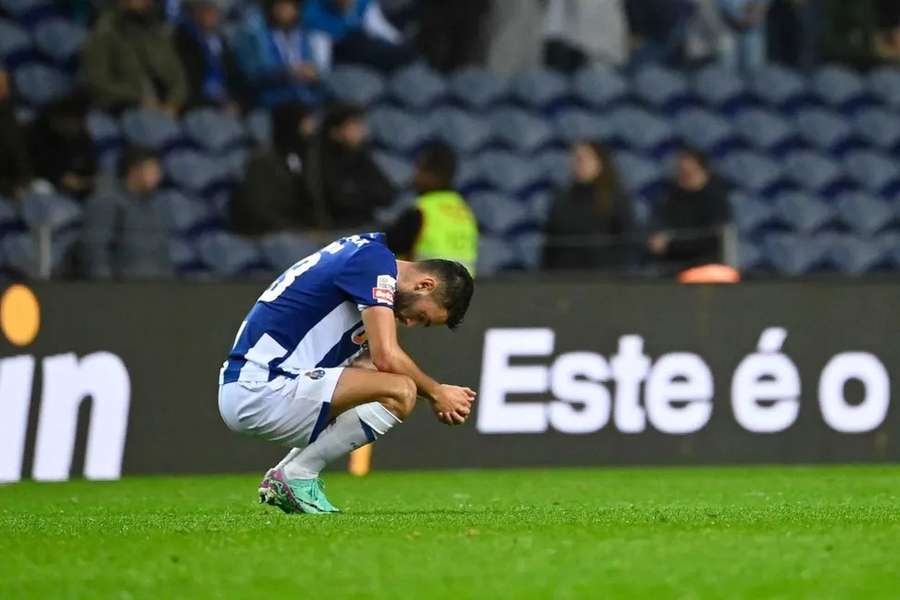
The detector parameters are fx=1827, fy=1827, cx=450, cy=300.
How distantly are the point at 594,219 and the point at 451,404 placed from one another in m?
7.30

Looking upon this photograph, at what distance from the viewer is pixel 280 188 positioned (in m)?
14.3

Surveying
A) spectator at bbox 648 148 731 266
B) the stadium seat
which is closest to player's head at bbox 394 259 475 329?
spectator at bbox 648 148 731 266

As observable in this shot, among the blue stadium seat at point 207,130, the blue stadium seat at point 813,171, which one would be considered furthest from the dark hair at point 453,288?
the blue stadium seat at point 813,171

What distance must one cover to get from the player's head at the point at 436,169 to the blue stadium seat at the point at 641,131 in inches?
160

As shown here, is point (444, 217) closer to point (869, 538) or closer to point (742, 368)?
point (742, 368)

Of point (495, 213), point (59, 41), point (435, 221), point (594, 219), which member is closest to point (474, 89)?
point (495, 213)

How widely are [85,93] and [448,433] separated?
4.33 metres

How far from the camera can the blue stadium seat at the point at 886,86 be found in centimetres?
1861

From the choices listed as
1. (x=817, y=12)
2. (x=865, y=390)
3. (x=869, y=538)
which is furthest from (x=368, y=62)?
(x=869, y=538)

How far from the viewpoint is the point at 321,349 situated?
831 centimetres

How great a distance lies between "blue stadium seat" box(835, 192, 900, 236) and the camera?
690 inches

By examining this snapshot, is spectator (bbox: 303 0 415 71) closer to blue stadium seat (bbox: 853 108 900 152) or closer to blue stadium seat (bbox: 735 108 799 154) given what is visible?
blue stadium seat (bbox: 735 108 799 154)

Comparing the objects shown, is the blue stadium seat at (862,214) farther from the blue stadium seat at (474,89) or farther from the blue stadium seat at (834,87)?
Result: the blue stadium seat at (474,89)

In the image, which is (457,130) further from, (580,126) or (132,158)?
(132,158)
